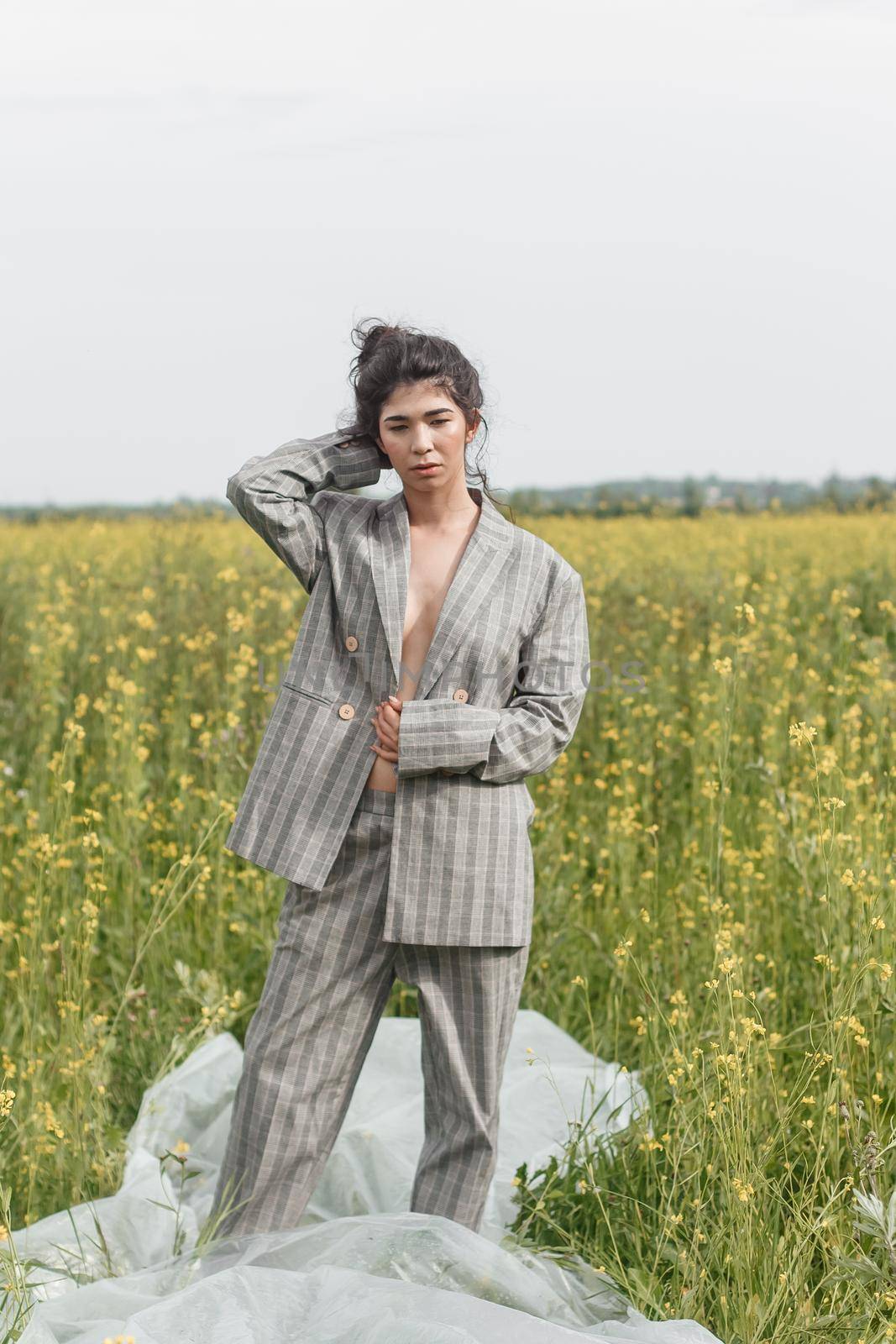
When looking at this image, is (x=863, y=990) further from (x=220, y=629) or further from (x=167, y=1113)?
(x=220, y=629)

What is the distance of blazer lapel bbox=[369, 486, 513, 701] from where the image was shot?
227cm

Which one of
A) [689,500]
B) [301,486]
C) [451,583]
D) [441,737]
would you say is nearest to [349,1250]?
[441,737]

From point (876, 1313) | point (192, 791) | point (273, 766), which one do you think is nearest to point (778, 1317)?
point (876, 1313)

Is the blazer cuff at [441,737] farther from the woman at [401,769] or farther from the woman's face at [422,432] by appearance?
the woman's face at [422,432]

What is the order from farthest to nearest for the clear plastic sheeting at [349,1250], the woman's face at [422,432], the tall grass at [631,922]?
1. the woman's face at [422,432]
2. the tall grass at [631,922]
3. the clear plastic sheeting at [349,1250]

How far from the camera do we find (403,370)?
89.1 inches

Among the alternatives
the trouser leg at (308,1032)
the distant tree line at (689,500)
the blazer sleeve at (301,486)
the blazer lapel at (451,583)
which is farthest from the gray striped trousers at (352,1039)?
the distant tree line at (689,500)

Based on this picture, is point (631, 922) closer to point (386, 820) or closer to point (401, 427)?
point (386, 820)

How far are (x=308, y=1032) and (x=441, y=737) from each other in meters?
0.61

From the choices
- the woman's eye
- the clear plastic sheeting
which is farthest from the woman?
the clear plastic sheeting

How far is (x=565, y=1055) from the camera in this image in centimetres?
320

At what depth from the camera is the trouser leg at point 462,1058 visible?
233cm

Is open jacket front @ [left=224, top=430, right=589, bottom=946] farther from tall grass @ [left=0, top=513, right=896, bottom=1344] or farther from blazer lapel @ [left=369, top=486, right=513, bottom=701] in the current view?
tall grass @ [left=0, top=513, right=896, bottom=1344]

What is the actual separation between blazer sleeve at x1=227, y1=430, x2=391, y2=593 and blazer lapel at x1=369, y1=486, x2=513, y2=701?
0.37 ft
